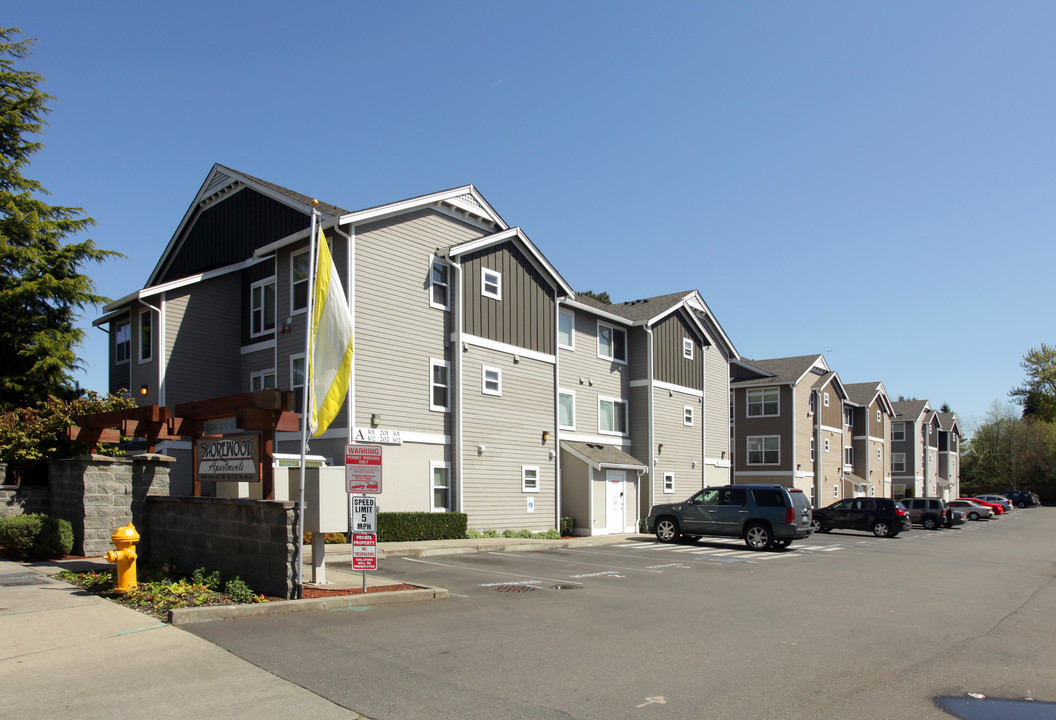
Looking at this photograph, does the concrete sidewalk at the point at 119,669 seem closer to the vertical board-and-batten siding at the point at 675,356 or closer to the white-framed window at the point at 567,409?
the white-framed window at the point at 567,409

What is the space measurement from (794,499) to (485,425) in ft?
31.7

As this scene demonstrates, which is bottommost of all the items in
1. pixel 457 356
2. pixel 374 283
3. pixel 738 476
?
pixel 738 476

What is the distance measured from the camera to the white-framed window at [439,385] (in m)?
23.3

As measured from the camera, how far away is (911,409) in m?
76.8

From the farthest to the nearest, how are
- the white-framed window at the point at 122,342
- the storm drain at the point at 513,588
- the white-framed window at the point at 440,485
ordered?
the white-framed window at the point at 122,342 < the white-framed window at the point at 440,485 < the storm drain at the point at 513,588

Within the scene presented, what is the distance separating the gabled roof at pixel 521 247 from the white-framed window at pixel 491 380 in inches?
146

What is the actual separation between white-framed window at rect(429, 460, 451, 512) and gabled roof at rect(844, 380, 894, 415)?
141 ft

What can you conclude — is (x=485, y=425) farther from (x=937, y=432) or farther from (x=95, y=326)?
(x=937, y=432)

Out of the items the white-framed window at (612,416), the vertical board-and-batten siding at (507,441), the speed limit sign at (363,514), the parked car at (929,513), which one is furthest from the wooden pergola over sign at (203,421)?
the parked car at (929,513)

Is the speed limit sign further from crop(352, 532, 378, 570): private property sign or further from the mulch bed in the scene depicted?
the mulch bed

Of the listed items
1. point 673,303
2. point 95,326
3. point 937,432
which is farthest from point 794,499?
point 937,432

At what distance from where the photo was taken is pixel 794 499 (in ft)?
79.6

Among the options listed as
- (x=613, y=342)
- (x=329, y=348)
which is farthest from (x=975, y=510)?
(x=329, y=348)

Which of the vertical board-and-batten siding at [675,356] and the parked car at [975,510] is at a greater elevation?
the vertical board-and-batten siding at [675,356]
